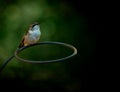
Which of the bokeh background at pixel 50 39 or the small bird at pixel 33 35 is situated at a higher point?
the small bird at pixel 33 35

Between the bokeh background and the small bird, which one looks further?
the bokeh background

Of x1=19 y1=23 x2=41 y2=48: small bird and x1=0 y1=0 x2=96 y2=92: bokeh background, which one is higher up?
x1=19 y1=23 x2=41 y2=48: small bird

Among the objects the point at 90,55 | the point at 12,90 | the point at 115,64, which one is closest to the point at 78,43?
the point at 90,55

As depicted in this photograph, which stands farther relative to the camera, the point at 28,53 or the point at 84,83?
the point at 84,83

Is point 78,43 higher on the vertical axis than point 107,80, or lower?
higher

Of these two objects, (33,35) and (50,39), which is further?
(50,39)

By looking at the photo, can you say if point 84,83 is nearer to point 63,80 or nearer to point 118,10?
point 63,80

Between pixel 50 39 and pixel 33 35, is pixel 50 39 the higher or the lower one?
the lower one

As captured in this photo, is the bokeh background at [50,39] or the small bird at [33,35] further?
the bokeh background at [50,39]
